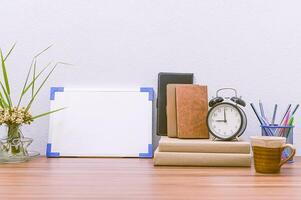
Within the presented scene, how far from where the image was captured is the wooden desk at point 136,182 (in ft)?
2.23

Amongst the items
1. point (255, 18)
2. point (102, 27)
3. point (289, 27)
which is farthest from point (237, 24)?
point (102, 27)

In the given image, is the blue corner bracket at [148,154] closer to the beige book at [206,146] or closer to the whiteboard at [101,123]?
the whiteboard at [101,123]

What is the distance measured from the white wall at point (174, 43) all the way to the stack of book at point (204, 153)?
0.23 m

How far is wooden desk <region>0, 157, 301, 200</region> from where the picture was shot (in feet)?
2.23

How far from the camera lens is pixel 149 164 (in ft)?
3.26

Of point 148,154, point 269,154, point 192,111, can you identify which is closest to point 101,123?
point 148,154

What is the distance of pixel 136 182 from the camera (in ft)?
2.56

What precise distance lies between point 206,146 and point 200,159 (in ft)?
0.12

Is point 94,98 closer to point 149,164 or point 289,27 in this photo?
point 149,164

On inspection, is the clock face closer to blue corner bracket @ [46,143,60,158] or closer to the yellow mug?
the yellow mug

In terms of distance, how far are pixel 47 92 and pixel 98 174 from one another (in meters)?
0.43

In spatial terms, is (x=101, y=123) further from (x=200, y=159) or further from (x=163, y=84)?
(x=200, y=159)

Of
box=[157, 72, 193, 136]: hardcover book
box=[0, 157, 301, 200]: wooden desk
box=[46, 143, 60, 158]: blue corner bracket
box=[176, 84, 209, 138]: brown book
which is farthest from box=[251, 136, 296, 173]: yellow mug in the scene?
box=[46, 143, 60, 158]: blue corner bracket

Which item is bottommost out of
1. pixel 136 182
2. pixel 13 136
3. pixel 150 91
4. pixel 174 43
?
pixel 136 182
